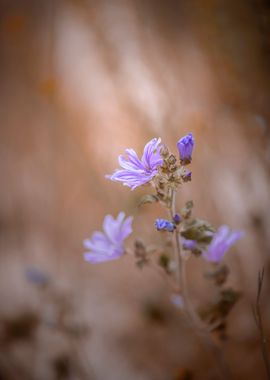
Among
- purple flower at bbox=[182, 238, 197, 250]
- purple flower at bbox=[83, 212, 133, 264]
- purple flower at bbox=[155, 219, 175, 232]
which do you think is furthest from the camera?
purple flower at bbox=[83, 212, 133, 264]

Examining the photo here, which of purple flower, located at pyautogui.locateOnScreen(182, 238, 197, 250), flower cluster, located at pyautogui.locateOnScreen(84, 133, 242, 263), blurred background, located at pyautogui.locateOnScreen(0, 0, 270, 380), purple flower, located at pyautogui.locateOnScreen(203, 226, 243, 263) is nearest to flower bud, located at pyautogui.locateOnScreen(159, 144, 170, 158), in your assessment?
flower cluster, located at pyautogui.locateOnScreen(84, 133, 242, 263)

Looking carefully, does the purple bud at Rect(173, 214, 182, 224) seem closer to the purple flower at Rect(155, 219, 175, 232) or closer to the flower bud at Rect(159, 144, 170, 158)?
the purple flower at Rect(155, 219, 175, 232)

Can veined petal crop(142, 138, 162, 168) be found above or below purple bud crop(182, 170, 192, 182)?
above

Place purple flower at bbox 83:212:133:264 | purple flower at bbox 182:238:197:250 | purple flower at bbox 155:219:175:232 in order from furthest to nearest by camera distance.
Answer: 1. purple flower at bbox 83:212:133:264
2. purple flower at bbox 182:238:197:250
3. purple flower at bbox 155:219:175:232

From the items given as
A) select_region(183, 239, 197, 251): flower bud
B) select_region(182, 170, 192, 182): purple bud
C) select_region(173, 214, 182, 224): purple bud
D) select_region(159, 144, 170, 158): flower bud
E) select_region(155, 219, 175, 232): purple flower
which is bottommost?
select_region(183, 239, 197, 251): flower bud

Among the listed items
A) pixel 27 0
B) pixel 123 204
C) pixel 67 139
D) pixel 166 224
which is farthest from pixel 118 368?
pixel 27 0

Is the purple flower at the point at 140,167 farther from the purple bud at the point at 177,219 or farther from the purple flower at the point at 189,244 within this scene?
the purple flower at the point at 189,244

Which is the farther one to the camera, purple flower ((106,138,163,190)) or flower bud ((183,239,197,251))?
flower bud ((183,239,197,251))
